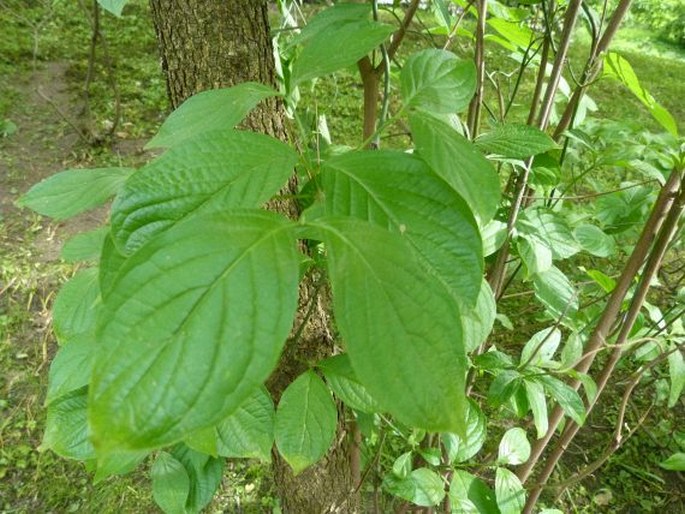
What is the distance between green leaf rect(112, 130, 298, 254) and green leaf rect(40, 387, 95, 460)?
1.32 ft

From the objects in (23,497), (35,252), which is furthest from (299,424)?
(35,252)

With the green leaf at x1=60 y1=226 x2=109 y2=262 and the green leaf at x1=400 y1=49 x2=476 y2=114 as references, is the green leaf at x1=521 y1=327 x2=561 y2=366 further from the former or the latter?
the green leaf at x1=60 y1=226 x2=109 y2=262

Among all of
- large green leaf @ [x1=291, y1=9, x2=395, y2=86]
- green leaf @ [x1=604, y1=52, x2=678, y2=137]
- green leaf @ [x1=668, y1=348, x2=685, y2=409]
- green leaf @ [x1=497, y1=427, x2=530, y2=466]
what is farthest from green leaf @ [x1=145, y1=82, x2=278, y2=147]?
green leaf @ [x1=668, y1=348, x2=685, y2=409]

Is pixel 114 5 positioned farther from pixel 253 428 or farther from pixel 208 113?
pixel 253 428

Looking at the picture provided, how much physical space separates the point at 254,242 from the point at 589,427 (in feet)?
4.95

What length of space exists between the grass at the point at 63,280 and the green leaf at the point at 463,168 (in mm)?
330

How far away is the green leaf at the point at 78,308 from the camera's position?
618 mm

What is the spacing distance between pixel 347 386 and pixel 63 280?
154cm

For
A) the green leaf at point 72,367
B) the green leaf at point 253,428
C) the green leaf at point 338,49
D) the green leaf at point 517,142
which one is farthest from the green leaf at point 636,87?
the green leaf at point 72,367

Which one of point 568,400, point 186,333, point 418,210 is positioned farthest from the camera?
point 568,400

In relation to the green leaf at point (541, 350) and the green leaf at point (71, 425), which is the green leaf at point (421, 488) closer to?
the green leaf at point (541, 350)

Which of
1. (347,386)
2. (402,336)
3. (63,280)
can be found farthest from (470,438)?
(63,280)

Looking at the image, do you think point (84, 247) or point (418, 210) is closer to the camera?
point (418, 210)

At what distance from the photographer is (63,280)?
6.18 ft
